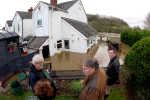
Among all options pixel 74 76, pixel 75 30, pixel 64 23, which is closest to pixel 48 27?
pixel 64 23

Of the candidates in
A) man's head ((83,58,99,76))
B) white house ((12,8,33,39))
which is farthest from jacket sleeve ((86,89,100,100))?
white house ((12,8,33,39))

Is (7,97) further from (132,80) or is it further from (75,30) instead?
(75,30)

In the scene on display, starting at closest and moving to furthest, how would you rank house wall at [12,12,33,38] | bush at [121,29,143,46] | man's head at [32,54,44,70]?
man's head at [32,54,44,70] → bush at [121,29,143,46] → house wall at [12,12,33,38]

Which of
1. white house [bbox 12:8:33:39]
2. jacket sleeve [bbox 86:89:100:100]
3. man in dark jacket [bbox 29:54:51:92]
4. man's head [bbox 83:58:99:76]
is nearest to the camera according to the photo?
jacket sleeve [bbox 86:89:100:100]

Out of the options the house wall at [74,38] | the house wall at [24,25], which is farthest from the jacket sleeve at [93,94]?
the house wall at [24,25]

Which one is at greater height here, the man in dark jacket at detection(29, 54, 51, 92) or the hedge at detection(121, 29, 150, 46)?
the hedge at detection(121, 29, 150, 46)

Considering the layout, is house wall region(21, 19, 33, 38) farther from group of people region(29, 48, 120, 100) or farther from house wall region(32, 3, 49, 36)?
group of people region(29, 48, 120, 100)

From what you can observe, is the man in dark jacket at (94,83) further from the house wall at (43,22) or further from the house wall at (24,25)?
the house wall at (24,25)

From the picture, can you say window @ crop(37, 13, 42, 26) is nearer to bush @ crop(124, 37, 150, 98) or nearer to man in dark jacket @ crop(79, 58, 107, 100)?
bush @ crop(124, 37, 150, 98)

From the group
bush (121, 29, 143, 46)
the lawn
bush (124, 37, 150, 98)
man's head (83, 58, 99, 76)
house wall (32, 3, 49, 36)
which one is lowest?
the lawn

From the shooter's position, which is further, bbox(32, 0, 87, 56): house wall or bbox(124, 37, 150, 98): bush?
bbox(32, 0, 87, 56): house wall

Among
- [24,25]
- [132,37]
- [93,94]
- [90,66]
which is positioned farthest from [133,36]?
[24,25]

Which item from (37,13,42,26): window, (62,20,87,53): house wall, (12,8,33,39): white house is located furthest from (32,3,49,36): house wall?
(12,8,33,39): white house

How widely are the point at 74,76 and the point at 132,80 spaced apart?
321 centimetres
